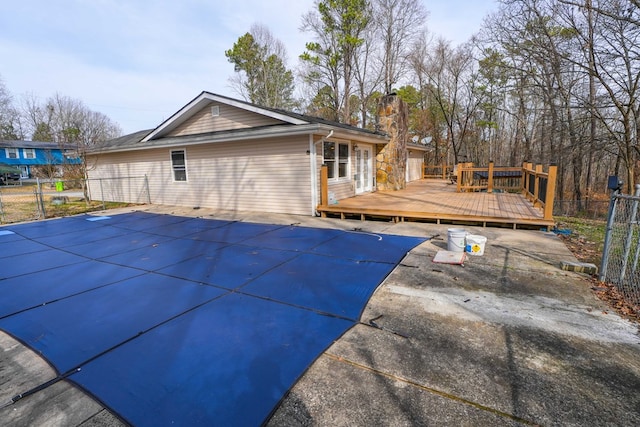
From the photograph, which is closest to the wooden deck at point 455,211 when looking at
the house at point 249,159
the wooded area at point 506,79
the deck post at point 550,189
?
the deck post at point 550,189

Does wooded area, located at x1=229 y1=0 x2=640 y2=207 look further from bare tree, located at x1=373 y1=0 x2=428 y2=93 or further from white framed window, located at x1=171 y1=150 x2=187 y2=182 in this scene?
white framed window, located at x1=171 y1=150 x2=187 y2=182

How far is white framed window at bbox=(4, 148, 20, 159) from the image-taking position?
30.1 meters

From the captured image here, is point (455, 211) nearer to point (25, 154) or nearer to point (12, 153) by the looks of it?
point (12, 153)

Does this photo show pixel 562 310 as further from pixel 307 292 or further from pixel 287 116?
pixel 287 116

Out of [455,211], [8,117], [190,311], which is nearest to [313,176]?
[455,211]

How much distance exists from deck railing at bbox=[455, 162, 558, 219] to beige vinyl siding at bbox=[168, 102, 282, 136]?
6925 mm

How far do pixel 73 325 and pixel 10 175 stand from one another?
3559 cm

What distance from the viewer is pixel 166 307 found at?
3.42 metres

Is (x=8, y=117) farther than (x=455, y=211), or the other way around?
(x=8, y=117)

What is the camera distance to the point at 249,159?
9.68 metres

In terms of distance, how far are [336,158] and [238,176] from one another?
3296mm

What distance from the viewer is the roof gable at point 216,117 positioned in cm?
903

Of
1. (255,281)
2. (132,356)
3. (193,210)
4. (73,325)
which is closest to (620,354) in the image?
(255,281)

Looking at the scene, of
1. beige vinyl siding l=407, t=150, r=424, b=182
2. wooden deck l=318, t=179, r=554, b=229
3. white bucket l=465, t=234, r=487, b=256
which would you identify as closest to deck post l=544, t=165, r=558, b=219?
wooden deck l=318, t=179, r=554, b=229
